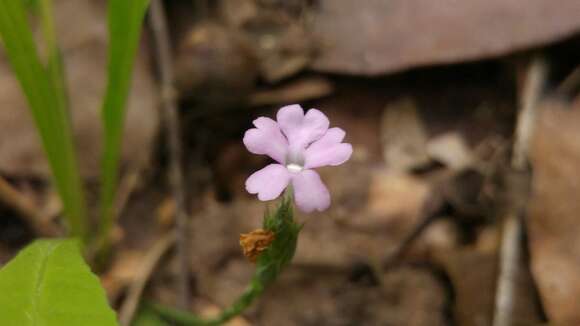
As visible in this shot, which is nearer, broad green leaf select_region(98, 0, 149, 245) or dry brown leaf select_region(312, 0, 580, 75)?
broad green leaf select_region(98, 0, 149, 245)

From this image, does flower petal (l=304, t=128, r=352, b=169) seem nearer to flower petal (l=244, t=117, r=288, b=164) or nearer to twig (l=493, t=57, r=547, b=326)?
flower petal (l=244, t=117, r=288, b=164)

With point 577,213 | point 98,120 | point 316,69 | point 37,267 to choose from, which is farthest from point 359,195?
point 37,267

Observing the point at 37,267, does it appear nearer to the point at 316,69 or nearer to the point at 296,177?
the point at 296,177

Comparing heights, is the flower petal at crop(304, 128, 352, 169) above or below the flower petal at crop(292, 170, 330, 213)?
above

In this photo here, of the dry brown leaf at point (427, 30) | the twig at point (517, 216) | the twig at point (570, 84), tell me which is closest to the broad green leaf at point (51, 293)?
the twig at point (517, 216)

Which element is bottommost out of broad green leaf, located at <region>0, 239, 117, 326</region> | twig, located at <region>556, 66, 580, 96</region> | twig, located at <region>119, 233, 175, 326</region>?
twig, located at <region>119, 233, 175, 326</region>

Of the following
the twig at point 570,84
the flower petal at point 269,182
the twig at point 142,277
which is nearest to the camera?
the flower petal at point 269,182

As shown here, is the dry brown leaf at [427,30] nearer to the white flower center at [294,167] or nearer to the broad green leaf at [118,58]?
the broad green leaf at [118,58]

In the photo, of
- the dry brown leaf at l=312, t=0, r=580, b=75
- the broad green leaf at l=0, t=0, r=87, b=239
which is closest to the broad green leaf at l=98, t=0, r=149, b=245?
the broad green leaf at l=0, t=0, r=87, b=239

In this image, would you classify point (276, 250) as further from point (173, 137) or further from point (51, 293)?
point (173, 137)
